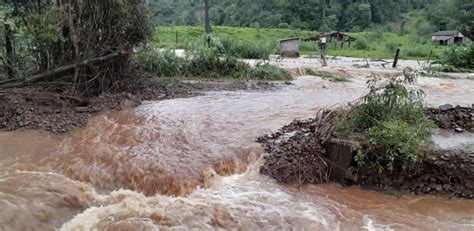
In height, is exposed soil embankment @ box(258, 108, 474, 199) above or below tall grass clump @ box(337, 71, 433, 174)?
below

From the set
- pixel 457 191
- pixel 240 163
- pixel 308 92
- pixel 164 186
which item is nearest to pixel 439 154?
pixel 457 191

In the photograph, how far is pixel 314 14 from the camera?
63844 millimetres

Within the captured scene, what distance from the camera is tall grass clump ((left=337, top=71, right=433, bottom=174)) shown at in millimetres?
6527

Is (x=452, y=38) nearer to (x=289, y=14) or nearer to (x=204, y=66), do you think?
(x=289, y=14)

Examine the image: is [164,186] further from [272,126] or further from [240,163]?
[272,126]

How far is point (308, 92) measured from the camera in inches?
561

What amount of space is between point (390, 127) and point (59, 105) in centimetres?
725

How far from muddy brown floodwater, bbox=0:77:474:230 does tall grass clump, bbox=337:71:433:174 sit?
1.69 ft

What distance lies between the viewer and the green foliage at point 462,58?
23.0 m

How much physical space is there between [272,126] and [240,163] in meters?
2.14

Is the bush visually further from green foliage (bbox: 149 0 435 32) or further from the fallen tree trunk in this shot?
green foliage (bbox: 149 0 435 32)

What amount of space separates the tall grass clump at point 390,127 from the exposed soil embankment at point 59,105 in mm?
5579

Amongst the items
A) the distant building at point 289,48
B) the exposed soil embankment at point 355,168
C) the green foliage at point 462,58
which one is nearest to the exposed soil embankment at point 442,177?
the exposed soil embankment at point 355,168

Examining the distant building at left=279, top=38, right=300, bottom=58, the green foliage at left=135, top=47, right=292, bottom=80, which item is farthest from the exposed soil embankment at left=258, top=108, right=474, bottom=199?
the distant building at left=279, top=38, right=300, bottom=58
